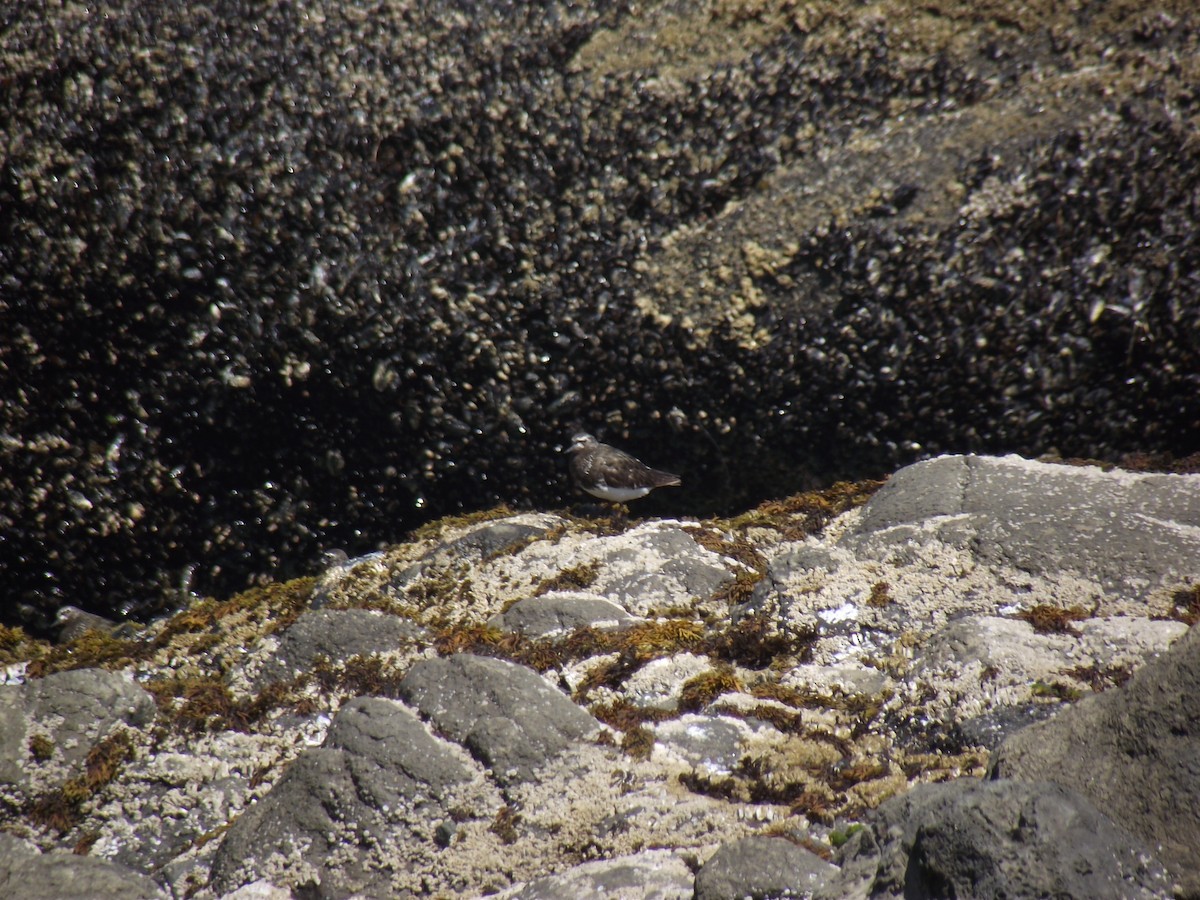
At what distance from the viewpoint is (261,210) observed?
7773 mm

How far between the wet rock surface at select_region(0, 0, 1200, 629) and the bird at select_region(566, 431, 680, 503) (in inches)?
14.4

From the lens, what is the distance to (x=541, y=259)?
8.11m

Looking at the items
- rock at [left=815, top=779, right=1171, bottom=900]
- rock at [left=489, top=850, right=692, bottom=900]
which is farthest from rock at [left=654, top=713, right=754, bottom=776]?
rock at [left=815, top=779, right=1171, bottom=900]

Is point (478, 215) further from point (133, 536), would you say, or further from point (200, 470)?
point (133, 536)

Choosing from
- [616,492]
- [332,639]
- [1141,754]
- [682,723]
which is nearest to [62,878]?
[332,639]

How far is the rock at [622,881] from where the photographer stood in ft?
11.5

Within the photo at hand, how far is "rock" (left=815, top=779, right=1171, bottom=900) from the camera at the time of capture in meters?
2.58

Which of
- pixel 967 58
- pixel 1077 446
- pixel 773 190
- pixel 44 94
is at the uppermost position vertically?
pixel 44 94

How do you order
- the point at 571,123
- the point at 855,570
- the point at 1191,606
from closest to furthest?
the point at 1191,606
the point at 855,570
the point at 571,123

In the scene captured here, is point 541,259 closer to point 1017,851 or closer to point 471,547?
point 471,547

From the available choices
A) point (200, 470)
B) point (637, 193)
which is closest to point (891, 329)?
point (637, 193)

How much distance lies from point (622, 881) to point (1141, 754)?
1.88 meters

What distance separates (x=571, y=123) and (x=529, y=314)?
169 centimetres

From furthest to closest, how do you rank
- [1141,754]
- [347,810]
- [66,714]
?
[66,714]
[347,810]
[1141,754]
